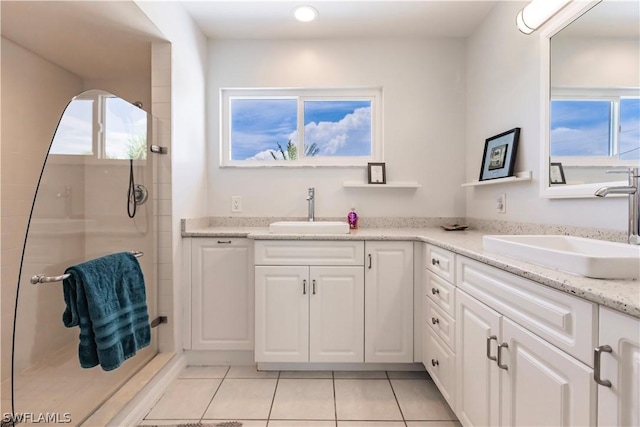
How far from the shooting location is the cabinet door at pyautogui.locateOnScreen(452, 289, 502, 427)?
3.69ft

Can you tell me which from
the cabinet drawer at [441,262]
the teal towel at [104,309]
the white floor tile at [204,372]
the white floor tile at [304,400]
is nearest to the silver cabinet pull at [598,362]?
the cabinet drawer at [441,262]

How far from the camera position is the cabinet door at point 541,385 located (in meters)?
0.75

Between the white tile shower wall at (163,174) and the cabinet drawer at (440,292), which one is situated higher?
the white tile shower wall at (163,174)

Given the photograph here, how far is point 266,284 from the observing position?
6.31 feet

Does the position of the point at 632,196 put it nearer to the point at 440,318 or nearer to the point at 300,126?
the point at 440,318

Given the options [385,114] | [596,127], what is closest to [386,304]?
[596,127]

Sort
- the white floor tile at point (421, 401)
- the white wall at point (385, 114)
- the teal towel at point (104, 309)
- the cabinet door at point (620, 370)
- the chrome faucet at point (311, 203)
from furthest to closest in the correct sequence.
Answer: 1. the white wall at point (385, 114)
2. the chrome faucet at point (311, 203)
3. the white floor tile at point (421, 401)
4. the teal towel at point (104, 309)
5. the cabinet door at point (620, 370)

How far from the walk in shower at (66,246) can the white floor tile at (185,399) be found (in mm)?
258

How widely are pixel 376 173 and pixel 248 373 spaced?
5.53 ft

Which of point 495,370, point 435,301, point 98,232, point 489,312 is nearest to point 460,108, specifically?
point 435,301

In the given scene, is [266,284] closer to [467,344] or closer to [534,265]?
[467,344]

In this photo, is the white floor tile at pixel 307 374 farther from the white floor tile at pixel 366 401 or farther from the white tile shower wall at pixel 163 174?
the white tile shower wall at pixel 163 174

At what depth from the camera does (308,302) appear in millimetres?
1928

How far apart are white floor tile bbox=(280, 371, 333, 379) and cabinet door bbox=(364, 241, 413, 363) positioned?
0.28 meters
